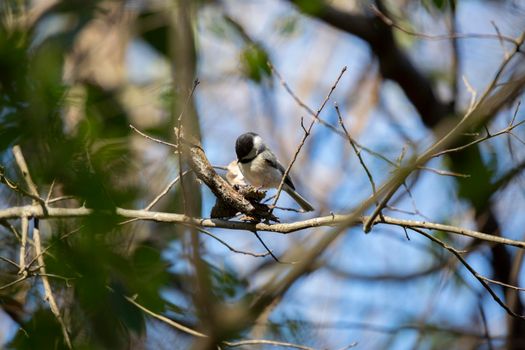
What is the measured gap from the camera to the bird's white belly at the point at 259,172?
4.44 metres

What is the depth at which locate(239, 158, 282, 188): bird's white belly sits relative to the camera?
4.44 meters

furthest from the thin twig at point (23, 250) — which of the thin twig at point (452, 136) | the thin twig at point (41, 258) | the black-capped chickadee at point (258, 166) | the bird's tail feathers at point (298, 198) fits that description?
the bird's tail feathers at point (298, 198)

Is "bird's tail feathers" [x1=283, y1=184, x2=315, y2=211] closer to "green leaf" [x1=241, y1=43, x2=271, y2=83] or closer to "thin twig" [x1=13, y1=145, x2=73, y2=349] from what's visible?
"green leaf" [x1=241, y1=43, x2=271, y2=83]

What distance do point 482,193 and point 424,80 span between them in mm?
3002

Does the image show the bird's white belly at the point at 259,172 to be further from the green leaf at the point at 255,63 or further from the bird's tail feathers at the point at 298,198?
the green leaf at the point at 255,63

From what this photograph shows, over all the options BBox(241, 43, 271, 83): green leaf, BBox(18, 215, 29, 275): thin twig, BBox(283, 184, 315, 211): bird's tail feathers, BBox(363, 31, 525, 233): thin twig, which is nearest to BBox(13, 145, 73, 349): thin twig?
BBox(18, 215, 29, 275): thin twig

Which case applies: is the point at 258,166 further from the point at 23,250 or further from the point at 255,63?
the point at 23,250

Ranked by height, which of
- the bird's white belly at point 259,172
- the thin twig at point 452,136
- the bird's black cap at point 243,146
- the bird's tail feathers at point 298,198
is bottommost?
the bird's tail feathers at point 298,198

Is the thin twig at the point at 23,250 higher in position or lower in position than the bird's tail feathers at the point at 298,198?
higher

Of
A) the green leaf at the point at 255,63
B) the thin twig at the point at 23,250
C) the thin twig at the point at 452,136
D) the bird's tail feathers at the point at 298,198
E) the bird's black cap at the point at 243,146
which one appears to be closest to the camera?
the thin twig at the point at 452,136

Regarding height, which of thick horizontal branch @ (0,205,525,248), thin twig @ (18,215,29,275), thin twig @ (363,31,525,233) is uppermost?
thin twig @ (363,31,525,233)

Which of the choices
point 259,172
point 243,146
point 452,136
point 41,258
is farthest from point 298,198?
point 452,136

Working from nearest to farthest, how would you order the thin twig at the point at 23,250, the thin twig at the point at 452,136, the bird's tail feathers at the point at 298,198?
the thin twig at the point at 452,136 < the thin twig at the point at 23,250 < the bird's tail feathers at the point at 298,198

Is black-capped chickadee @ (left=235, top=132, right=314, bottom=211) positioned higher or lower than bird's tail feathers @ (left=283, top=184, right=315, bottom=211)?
higher
